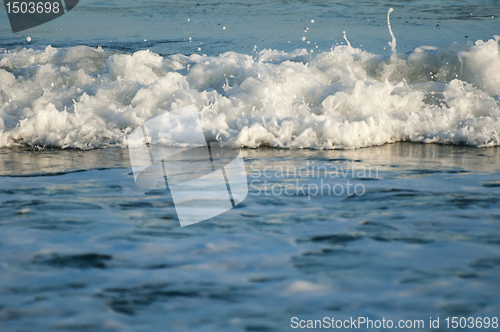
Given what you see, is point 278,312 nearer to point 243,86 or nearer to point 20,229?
point 20,229

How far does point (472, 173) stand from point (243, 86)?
11.0ft

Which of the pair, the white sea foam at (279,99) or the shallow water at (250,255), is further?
the white sea foam at (279,99)

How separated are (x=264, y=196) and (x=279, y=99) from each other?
3055 millimetres

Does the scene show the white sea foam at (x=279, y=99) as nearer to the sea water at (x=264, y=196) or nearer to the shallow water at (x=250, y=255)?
the sea water at (x=264, y=196)

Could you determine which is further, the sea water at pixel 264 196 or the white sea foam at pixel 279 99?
the white sea foam at pixel 279 99

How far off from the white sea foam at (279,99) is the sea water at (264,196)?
0.03 meters

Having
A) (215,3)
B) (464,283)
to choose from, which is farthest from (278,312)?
(215,3)

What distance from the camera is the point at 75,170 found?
4.42 metres

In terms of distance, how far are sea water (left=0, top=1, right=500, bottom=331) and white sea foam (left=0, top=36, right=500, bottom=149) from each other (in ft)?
0.09

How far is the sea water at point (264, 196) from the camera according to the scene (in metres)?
2.06

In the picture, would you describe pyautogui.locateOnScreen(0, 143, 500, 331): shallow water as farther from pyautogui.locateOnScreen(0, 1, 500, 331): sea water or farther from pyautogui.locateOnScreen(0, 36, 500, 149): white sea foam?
pyautogui.locateOnScreen(0, 36, 500, 149): white sea foam

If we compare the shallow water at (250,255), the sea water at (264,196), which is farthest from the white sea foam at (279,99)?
the shallow water at (250,255)

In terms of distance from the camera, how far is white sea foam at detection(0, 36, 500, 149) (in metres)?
5.76

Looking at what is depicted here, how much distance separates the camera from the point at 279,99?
21.0ft
